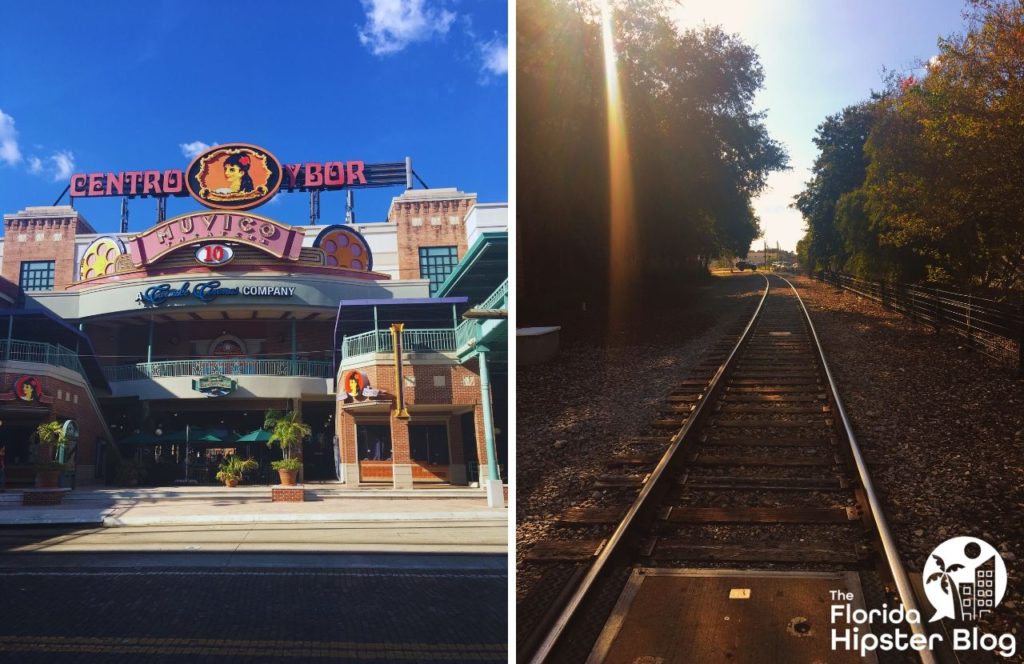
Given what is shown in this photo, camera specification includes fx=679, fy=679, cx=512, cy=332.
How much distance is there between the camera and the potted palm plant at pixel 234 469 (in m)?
2.82

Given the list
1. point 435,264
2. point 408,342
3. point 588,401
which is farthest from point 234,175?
point 588,401

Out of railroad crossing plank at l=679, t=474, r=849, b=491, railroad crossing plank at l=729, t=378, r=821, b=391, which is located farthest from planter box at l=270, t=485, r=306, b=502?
railroad crossing plank at l=729, t=378, r=821, b=391

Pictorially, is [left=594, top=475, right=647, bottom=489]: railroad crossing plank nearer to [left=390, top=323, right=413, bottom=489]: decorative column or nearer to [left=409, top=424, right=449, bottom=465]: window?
[left=409, top=424, right=449, bottom=465]: window

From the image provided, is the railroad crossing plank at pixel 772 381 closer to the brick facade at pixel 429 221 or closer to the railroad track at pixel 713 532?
the railroad track at pixel 713 532

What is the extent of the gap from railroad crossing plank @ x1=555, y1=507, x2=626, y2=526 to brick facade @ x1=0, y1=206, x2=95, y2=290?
215cm

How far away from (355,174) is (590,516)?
180cm

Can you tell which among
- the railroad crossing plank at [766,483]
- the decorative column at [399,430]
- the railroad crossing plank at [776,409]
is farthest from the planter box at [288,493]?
the railroad crossing plank at [776,409]

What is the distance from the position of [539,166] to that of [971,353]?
1759 mm

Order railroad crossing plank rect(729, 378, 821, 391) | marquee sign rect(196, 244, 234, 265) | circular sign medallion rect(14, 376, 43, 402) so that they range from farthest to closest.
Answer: railroad crossing plank rect(729, 378, 821, 391) → marquee sign rect(196, 244, 234, 265) → circular sign medallion rect(14, 376, 43, 402)

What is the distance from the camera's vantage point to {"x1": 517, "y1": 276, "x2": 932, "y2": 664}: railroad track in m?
1.47

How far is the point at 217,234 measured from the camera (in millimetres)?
2988

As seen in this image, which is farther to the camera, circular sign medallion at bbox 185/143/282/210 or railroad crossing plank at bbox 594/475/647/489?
circular sign medallion at bbox 185/143/282/210

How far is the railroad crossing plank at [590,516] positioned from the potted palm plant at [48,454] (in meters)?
2.02

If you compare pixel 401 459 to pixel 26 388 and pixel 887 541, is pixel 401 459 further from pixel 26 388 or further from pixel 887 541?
pixel 887 541
